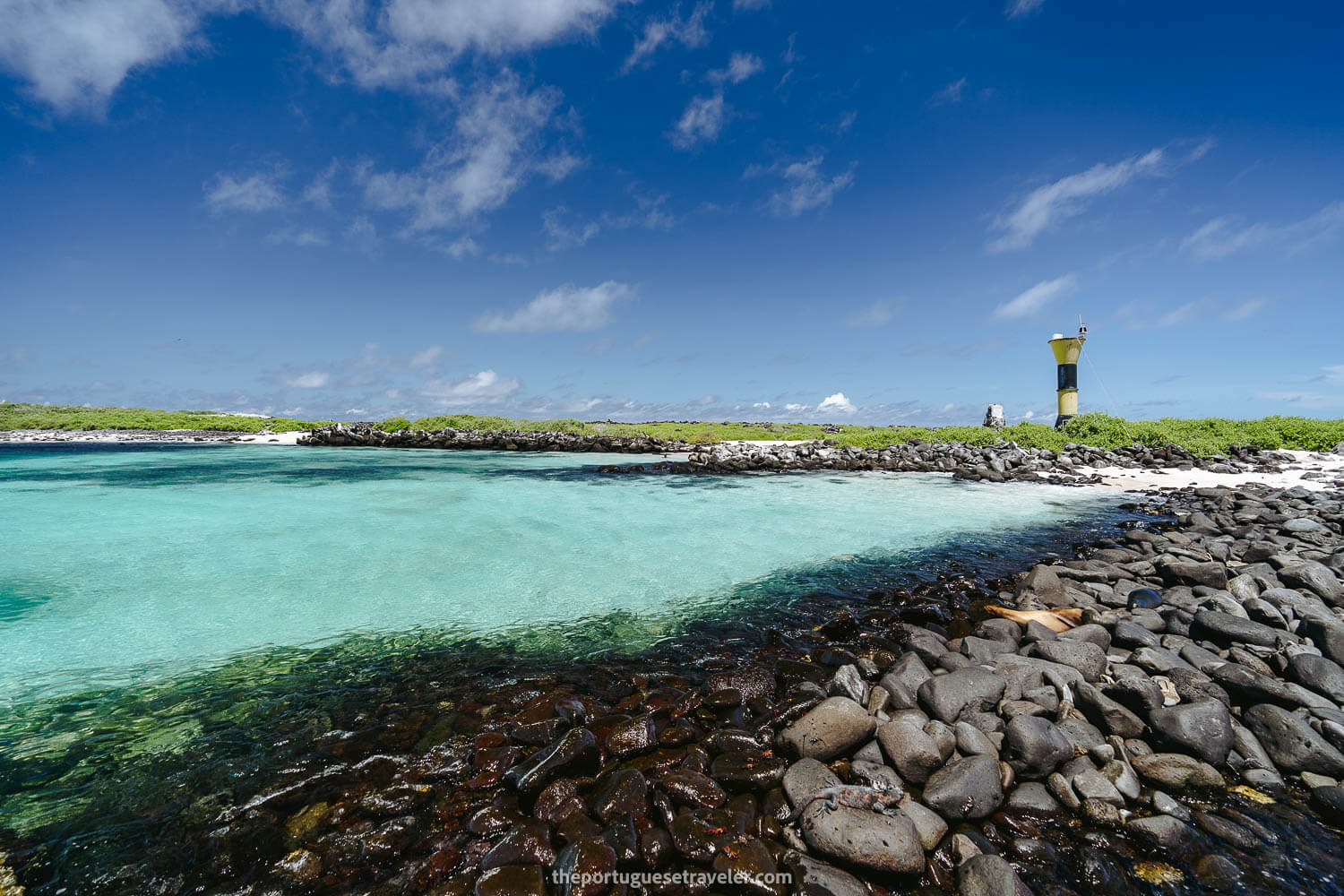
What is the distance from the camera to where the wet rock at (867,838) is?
2828 mm

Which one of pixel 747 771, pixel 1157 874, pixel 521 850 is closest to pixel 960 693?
pixel 1157 874

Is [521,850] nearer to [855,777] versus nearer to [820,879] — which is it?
[820,879]

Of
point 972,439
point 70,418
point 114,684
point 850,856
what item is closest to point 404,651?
point 114,684

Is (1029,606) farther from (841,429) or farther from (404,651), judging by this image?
(841,429)

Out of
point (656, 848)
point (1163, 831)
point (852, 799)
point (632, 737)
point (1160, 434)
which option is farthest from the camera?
point (1160, 434)

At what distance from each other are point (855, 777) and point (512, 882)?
2227mm

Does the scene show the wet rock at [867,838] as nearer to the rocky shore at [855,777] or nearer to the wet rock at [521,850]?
the rocky shore at [855,777]

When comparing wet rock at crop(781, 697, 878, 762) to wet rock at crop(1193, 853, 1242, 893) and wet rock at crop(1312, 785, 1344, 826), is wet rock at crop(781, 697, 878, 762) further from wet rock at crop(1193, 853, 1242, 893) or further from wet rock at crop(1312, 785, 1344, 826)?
wet rock at crop(1312, 785, 1344, 826)

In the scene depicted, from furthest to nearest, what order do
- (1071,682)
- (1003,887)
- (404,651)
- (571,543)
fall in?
(571,543) < (404,651) < (1071,682) < (1003,887)

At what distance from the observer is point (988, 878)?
269 cm

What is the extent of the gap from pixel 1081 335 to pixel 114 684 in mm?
34903

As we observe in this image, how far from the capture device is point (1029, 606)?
6.39m

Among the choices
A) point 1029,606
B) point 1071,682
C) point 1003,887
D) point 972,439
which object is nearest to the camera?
point 1003,887

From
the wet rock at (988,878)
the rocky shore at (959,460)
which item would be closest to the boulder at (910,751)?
the wet rock at (988,878)
